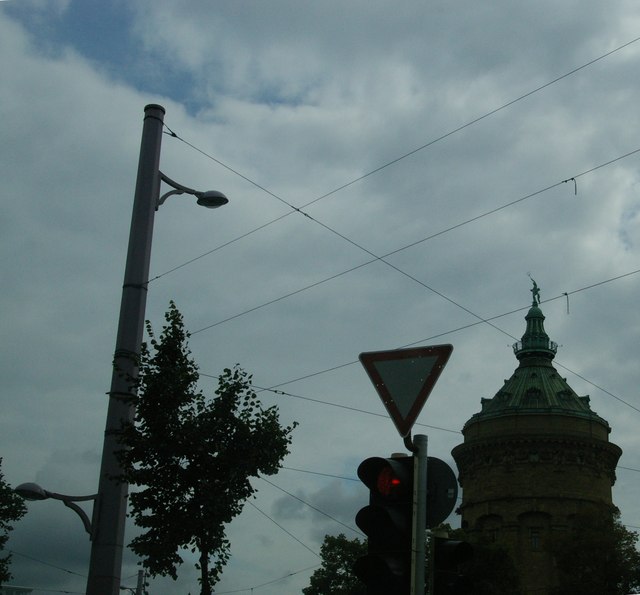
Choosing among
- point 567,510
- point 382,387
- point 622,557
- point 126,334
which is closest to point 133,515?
point 126,334

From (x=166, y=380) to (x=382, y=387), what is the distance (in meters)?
13.0

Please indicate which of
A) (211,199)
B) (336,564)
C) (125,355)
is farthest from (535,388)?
(125,355)

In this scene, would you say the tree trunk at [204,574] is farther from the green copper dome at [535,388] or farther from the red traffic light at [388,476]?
the green copper dome at [535,388]

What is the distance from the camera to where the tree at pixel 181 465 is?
848 inches

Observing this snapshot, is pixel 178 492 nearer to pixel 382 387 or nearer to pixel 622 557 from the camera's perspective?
pixel 382 387

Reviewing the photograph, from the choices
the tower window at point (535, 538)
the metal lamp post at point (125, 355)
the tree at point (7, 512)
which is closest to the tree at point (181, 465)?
the metal lamp post at point (125, 355)

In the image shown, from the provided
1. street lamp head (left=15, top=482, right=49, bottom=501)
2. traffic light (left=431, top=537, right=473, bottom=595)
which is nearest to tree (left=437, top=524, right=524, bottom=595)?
street lamp head (left=15, top=482, right=49, bottom=501)

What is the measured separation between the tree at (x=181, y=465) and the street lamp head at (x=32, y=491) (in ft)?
14.3

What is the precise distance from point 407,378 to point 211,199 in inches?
324

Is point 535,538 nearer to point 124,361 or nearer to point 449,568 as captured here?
point 124,361

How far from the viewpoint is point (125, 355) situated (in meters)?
14.0

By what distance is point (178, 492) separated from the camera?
21938 mm

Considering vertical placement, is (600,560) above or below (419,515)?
above

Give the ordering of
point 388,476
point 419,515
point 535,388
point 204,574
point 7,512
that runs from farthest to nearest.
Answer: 1. point 535,388
2. point 7,512
3. point 204,574
4. point 388,476
5. point 419,515
